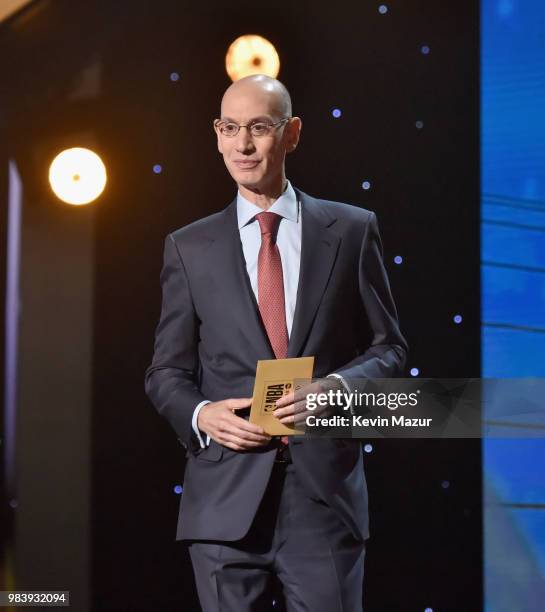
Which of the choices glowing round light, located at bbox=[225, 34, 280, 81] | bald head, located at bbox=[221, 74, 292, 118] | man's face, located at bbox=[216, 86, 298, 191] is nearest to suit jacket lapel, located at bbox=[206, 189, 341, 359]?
man's face, located at bbox=[216, 86, 298, 191]

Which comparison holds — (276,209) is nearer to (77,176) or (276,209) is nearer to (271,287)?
(271,287)

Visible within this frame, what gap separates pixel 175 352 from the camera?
2.31 meters

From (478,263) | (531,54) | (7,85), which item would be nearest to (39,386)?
(7,85)

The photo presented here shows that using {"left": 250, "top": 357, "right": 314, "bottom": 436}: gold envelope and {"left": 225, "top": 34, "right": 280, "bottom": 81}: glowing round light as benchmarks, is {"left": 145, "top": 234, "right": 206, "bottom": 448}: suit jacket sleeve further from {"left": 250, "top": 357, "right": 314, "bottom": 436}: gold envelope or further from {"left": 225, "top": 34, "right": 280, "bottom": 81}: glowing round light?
{"left": 225, "top": 34, "right": 280, "bottom": 81}: glowing round light

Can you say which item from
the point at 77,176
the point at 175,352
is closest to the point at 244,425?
the point at 175,352

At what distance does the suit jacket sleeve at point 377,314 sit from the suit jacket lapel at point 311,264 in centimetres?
8

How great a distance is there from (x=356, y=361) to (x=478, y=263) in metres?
0.78

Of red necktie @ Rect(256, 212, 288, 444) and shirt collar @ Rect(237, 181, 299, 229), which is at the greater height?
shirt collar @ Rect(237, 181, 299, 229)

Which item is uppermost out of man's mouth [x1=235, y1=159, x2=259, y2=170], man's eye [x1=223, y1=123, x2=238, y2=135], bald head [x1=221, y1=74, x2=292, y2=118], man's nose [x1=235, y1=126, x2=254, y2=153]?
bald head [x1=221, y1=74, x2=292, y2=118]

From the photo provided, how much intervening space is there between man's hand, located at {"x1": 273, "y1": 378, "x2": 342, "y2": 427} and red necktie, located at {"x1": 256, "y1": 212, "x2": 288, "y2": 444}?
4.4 inches

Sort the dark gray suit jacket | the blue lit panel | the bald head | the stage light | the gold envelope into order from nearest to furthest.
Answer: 1. the gold envelope
2. the dark gray suit jacket
3. the bald head
4. the blue lit panel
5. the stage light

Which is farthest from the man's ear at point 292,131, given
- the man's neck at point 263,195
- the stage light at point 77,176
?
the stage light at point 77,176

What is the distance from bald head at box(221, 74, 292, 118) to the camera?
229cm

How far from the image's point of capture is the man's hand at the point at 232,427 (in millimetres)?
2086
